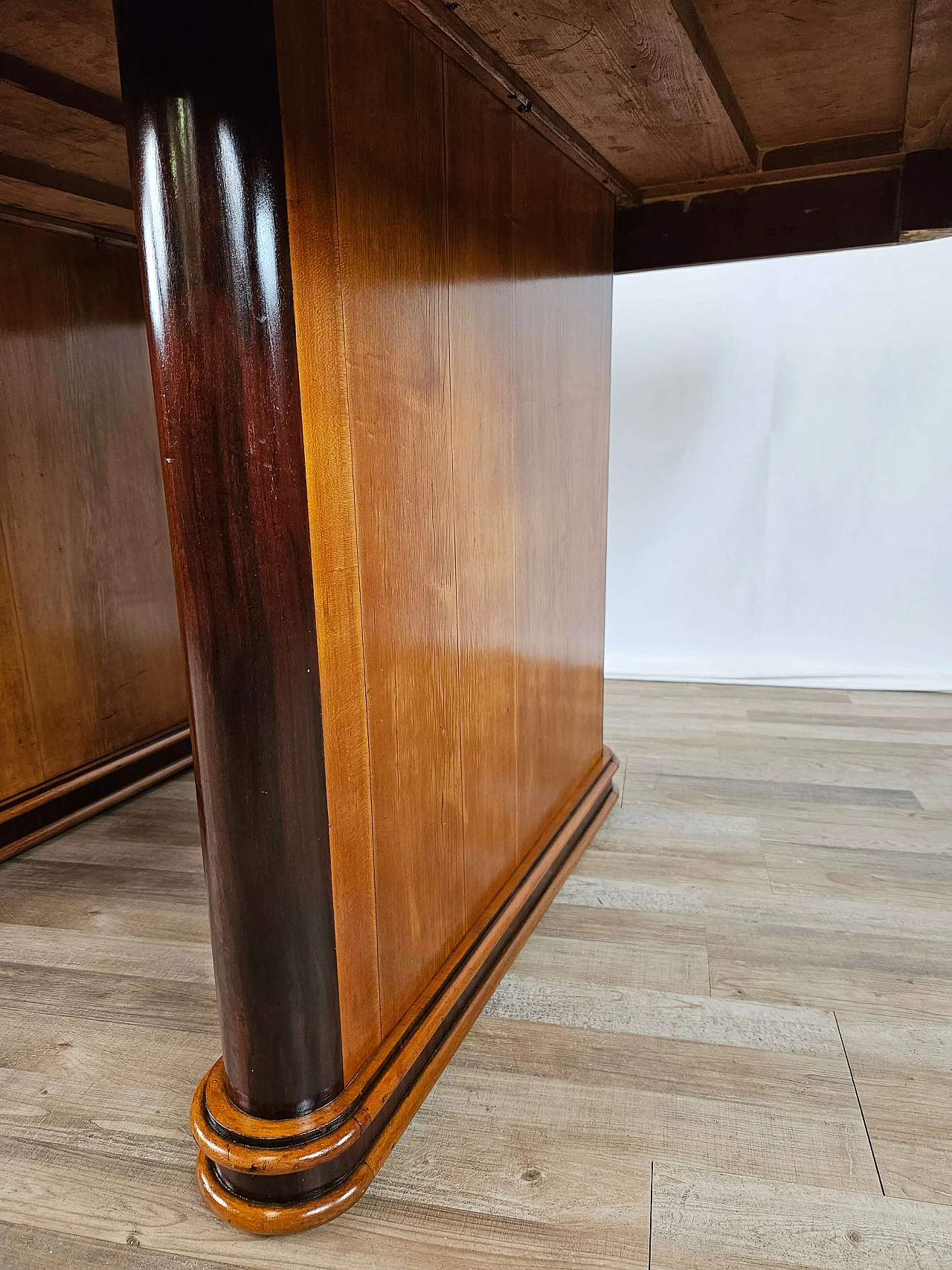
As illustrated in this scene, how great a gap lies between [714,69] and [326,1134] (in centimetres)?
185

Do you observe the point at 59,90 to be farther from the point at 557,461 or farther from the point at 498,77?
the point at 557,461

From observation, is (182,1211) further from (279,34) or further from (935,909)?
(935,909)

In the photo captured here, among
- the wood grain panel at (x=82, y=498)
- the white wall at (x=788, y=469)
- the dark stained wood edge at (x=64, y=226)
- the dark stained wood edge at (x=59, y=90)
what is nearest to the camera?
the dark stained wood edge at (x=59, y=90)

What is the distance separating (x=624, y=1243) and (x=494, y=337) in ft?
4.95

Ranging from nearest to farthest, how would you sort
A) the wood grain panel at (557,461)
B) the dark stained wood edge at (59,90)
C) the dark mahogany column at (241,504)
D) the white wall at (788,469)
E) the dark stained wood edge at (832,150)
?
the dark mahogany column at (241,504), the dark stained wood edge at (59,90), the wood grain panel at (557,461), the dark stained wood edge at (832,150), the white wall at (788,469)

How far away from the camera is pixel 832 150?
2031 mm

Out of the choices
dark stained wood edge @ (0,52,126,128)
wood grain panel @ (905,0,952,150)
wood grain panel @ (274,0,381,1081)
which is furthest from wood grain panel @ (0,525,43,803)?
wood grain panel @ (905,0,952,150)

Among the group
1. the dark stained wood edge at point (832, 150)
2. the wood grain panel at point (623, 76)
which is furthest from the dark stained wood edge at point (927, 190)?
the wood grain panel at point (623, 76)

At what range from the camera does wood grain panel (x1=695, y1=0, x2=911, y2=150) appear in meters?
1.33

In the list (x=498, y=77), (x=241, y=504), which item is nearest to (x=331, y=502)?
(x=241, y=504)

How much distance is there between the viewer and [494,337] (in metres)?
1.67

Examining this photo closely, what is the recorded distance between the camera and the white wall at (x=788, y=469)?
3986mm

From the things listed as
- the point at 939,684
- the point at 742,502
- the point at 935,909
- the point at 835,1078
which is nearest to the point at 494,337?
the point at 835,1078

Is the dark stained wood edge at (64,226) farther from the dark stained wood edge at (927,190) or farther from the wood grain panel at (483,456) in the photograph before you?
the dark stained wood edge at (927,190)
